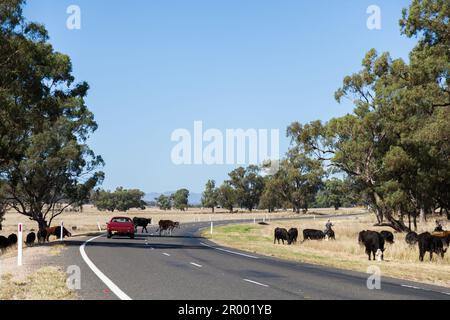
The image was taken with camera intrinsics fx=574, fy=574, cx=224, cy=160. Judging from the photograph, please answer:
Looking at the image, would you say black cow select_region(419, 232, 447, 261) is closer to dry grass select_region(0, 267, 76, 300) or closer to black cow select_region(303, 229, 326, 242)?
black cow select_region(303, 229, 326, 242)

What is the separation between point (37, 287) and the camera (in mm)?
13570

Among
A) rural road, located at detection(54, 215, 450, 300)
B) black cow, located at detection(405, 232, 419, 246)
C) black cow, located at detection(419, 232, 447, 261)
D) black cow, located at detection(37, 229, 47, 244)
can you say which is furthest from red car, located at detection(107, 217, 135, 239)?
black cow, located at detection(419, 232, 447, 261)

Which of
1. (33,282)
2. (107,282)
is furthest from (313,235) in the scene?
(33,282)

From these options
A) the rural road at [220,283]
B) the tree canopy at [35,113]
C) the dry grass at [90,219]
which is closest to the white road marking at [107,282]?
the rural road at [220,283]

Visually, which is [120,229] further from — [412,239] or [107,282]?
[107,282]

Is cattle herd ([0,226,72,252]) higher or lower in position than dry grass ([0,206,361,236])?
higher

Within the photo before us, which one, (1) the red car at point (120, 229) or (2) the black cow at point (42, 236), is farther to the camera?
(2) the black cow at point (42, 236)

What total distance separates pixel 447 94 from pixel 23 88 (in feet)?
89.6

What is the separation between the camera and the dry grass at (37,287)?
40.1 feet

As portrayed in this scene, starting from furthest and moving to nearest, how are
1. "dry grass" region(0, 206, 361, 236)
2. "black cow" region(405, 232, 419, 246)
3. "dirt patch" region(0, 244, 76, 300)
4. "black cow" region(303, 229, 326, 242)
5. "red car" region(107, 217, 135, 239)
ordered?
"dry grass" region(0, 206, 361, 236) → "black cow" region(303, 229, 326, 242) → "red car" region(107, 217, 135, 239) → "black cow" region(405, 232, 419, 246) → "dirt patch" region(0, 244, 76, 300)

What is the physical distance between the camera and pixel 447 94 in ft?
127

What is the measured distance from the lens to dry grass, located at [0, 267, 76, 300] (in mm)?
12234

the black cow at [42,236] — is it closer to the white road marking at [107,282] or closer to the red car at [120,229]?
the red car at [120,229]
